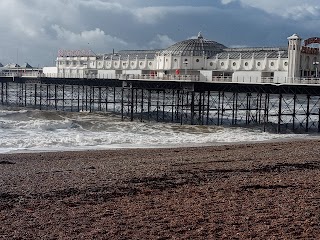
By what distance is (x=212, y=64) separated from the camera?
49562 millimetres

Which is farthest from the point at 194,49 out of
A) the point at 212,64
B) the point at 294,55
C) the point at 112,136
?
the point at 112,136

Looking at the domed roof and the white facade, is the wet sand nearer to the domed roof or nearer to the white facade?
the white facade

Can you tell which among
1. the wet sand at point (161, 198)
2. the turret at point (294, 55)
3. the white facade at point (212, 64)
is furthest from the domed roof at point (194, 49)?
the wet sand at point (161, 198)

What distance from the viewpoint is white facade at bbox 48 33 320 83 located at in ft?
129

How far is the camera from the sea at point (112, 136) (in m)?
26.4

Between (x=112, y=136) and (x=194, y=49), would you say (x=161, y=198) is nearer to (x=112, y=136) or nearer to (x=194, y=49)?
(x=112, y=136)

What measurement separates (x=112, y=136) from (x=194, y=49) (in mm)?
25180

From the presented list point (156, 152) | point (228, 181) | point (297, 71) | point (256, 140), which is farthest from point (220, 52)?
point (228, 181)

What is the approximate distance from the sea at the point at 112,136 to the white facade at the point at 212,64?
4.95 meters

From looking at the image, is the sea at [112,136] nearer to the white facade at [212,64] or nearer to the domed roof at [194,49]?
the white facade at [212,64]

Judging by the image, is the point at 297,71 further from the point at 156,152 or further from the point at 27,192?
the point at 27,192

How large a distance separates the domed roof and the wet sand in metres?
34.1

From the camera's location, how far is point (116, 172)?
1623 centimetres

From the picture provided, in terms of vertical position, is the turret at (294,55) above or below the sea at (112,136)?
above
